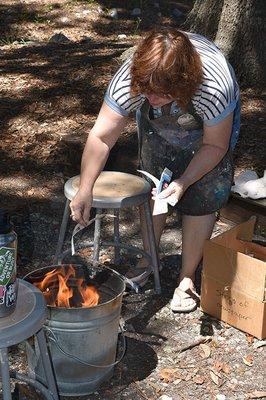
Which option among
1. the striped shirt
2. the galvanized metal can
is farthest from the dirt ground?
the striped shirt

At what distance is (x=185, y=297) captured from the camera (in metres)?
4.54

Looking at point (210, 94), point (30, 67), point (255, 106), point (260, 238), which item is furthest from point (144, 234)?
point (30, 67)

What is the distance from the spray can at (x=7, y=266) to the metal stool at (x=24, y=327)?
0.05m

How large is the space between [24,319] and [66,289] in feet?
2.68

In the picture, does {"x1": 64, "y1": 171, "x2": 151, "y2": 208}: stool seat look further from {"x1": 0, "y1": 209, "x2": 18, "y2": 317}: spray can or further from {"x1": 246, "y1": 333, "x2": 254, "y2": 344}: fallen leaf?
{"x1": 0, "y1": 209, "x2": 18, "y2": 317}: spray can

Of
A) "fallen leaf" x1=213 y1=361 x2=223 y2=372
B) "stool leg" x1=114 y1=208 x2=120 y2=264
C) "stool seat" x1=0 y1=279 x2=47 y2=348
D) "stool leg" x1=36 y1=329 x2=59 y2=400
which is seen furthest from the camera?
"stool leg" x1=114 y1=208 x2=120 y2=264

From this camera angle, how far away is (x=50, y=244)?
5.27 meters

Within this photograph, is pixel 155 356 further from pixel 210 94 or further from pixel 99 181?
pixel 210 94

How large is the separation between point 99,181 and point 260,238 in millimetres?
1147

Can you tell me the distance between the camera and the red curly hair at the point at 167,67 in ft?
11.9

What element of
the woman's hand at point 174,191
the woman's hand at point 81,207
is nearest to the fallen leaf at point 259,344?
the woman's hand at point 174,191

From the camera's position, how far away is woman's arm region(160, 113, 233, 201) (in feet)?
13.1

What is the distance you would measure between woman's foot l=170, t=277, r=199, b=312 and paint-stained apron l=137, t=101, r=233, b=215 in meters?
0.43

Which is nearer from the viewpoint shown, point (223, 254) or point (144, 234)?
point (223, 254)
